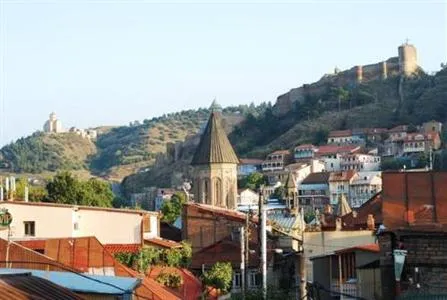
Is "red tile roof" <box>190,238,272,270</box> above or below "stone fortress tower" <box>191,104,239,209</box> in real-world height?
below

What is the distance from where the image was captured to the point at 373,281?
54.8ft

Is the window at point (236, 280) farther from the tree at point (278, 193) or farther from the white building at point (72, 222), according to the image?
the tree at point (278, 193)

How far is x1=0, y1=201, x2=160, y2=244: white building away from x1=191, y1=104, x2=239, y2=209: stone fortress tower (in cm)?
3743

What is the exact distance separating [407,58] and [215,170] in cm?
9521

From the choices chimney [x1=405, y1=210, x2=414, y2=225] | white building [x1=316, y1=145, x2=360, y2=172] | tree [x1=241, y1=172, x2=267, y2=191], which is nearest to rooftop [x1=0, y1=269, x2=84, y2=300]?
chimney [x1=405, y1=210, x2=414, y2=225]

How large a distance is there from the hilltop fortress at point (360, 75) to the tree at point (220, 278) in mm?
131737

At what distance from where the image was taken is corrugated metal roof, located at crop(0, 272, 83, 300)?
12125 millimetres

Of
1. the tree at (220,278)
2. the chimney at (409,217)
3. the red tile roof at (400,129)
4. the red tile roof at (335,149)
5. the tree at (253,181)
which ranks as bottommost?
the tree at (220,278)

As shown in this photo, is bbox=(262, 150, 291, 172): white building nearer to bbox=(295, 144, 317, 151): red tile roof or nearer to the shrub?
bbox=(295, 144, 317, 151): red tile roof

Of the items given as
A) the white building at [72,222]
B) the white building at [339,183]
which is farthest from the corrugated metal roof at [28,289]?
the white building at [339,183]

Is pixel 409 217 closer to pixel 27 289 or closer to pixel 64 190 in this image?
pixel 27 289

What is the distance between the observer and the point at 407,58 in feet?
519

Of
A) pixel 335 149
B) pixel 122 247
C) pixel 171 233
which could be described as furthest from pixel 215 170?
pixel 335 149

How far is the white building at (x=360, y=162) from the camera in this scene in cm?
12900
